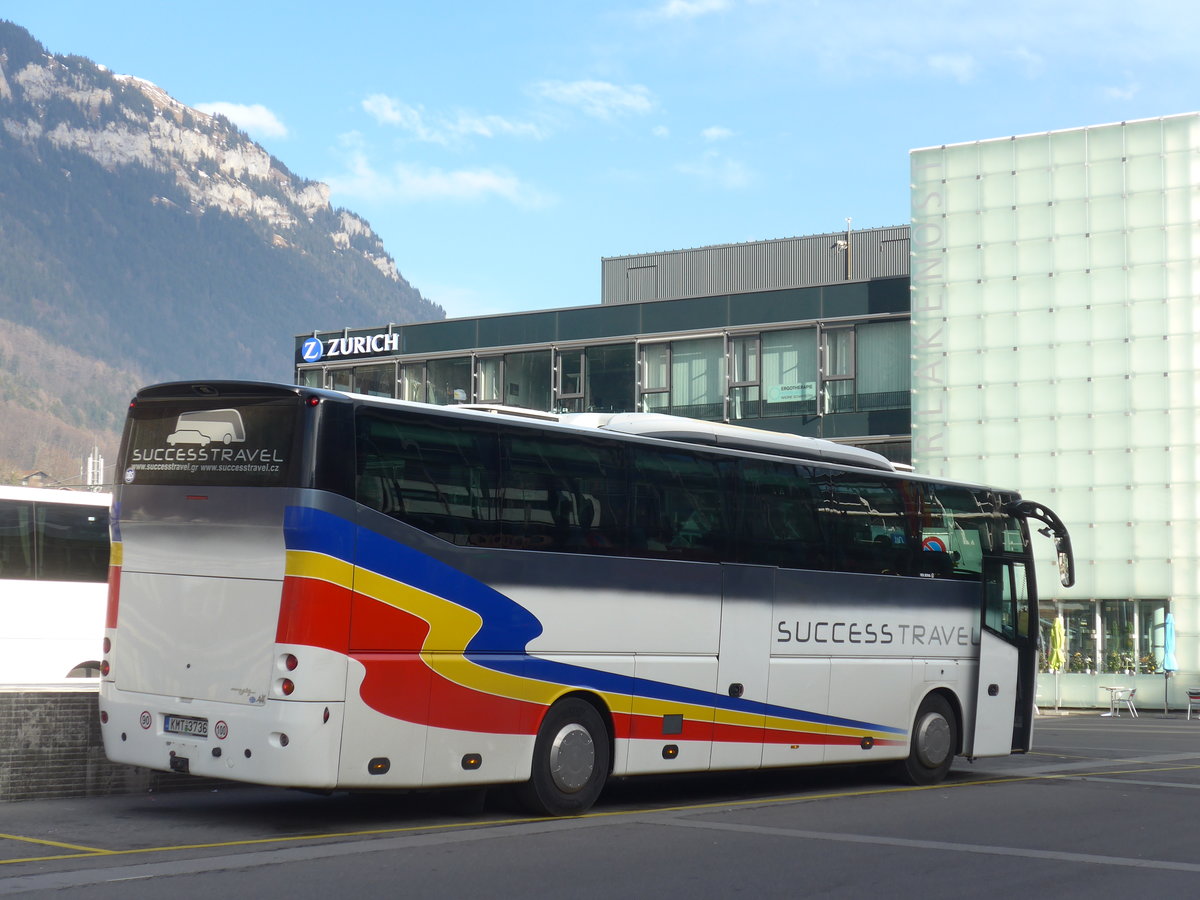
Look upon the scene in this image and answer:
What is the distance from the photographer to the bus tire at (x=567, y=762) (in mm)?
12133

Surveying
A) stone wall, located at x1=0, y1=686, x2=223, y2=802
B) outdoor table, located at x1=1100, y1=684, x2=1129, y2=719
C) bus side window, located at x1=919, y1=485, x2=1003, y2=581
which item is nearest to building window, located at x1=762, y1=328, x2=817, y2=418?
outdoor table, located at x1=1100, y1=684, x2=1129, y2=719

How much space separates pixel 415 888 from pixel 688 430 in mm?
6472

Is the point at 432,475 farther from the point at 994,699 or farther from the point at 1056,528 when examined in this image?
the point at 1056,528

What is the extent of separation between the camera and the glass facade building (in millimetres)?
33062

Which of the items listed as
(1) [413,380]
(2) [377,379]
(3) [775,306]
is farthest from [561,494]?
(2) [377,379]

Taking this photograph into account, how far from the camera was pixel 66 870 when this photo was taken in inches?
353

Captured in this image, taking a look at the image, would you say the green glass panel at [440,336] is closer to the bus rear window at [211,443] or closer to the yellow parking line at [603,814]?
the yellow parking line at [603,814]

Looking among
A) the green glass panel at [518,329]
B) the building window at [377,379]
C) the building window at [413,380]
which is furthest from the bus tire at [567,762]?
the building window at [377,379]

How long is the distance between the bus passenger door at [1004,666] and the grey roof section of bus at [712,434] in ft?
8.30

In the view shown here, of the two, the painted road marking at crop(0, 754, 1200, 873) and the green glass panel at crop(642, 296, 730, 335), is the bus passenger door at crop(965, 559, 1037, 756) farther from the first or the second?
the green glass panel at crop(642, 296, 730, 335)

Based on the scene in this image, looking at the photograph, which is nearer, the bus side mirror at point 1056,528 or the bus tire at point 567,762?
the bus tire at point 567,762

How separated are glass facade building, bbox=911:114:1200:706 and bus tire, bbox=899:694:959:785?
18275 millimetres

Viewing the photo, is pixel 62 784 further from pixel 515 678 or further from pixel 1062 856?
pixel 1062 856

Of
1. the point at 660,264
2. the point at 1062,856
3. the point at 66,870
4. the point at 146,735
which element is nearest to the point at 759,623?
the point at 1062,856
